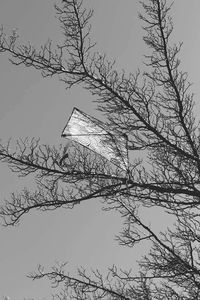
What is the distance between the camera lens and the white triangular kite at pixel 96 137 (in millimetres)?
3887

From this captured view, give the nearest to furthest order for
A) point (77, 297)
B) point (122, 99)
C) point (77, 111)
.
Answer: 1. point (77, 111)
2. point (122, 99)
3. point (77, 297)

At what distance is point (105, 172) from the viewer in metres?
4.60

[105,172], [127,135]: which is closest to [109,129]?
[127,135]

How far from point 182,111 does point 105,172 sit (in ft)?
4.38

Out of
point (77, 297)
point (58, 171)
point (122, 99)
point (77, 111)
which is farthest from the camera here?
point (77, 297)

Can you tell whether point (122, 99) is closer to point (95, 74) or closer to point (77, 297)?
point (95, 74)

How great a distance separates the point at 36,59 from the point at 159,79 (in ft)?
5.86

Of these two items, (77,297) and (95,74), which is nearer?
(95,74)

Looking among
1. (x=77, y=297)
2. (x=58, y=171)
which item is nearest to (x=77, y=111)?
(x=58, y=171)

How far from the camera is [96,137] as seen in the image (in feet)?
14.5

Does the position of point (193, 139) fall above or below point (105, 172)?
above

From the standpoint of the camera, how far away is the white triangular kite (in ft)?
12.8

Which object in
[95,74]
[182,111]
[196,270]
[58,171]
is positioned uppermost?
[95,74]

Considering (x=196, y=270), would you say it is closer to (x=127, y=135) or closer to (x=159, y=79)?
(x=127, y=135)
